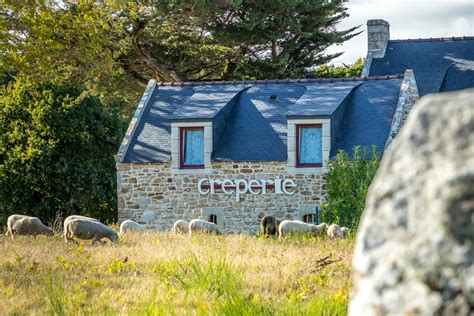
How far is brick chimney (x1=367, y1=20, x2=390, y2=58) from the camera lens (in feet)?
117

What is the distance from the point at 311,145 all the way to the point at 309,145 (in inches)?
2.2

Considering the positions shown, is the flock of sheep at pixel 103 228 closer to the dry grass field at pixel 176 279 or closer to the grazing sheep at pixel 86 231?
the grazing sheep at pixel 86 231

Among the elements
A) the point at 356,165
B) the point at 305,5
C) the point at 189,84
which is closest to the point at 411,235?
Answer: the point at 356,165

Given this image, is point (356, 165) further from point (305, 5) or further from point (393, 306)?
point (393, 306)

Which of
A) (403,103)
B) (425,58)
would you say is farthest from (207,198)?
(425,58)

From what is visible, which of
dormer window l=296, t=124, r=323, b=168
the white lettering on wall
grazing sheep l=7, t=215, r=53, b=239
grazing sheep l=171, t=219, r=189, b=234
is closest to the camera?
grazing sheep l=7, t=215, r=53, b=239

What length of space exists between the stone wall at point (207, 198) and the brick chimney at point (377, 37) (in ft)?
38.7

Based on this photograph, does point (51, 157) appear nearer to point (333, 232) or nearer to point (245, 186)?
point (245, 186)

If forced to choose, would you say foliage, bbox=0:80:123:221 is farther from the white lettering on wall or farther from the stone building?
the white lettering on wall

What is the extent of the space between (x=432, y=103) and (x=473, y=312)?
424 mm

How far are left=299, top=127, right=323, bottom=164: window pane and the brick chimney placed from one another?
1091cm

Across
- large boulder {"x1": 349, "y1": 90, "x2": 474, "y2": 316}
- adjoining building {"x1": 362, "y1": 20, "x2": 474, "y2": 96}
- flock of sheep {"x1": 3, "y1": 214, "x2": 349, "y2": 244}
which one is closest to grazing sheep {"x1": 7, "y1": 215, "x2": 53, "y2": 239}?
flock of sheep {"x1": 3, "y1": 214, "x2": 349, "y2": 244}

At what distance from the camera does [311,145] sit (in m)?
25.7

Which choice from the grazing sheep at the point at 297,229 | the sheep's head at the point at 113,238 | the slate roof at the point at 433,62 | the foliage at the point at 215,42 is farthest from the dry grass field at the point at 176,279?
the slate roof at the point at 433,62
